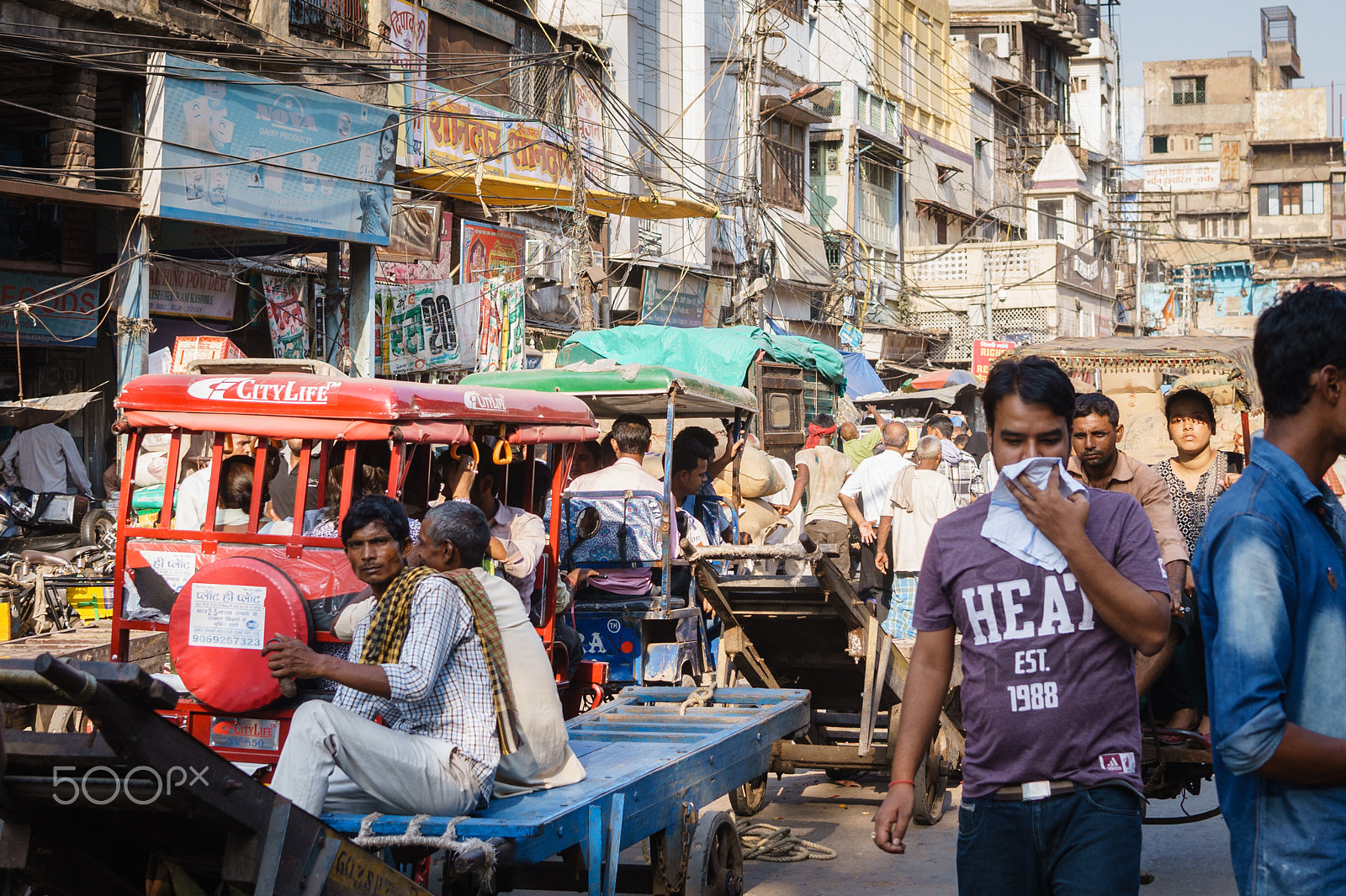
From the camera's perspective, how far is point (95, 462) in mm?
15609

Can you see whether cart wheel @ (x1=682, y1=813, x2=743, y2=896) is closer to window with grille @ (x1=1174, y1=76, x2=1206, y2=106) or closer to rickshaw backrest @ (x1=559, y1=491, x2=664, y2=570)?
rickshaw backrest @ (x1=559, y1=491, x2=664, y2=570)

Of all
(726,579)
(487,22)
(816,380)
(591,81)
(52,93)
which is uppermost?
(487,22)

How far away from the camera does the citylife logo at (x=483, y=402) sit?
712 cm

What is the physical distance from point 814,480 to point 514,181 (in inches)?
308

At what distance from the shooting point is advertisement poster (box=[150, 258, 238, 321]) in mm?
15867

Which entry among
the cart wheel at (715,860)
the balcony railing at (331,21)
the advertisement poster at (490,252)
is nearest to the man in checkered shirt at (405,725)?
the cart wheel at (715,860)

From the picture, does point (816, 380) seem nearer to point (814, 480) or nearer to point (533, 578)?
point (814, 480)

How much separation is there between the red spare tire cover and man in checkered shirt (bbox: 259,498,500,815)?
866mm

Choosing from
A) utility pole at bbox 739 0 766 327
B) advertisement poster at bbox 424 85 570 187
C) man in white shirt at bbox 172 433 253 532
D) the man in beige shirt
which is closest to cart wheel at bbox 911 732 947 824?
the man in beige shirt

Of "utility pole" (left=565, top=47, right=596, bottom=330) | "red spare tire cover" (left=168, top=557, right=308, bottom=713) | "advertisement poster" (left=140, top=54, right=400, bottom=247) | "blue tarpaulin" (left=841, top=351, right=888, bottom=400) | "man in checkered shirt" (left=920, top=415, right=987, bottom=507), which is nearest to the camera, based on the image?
"red spare tire cover" (left=168, top=557, right=308, bottom=713)

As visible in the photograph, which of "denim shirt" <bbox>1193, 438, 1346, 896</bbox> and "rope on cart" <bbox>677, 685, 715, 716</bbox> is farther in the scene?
"rope on cart" <bbox>677, 685, 715, 716</bbox>

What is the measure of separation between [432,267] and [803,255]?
537 inches

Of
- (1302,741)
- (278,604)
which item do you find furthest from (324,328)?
(1302,741)

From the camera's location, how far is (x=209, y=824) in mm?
3584
